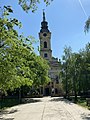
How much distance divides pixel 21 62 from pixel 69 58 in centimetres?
3690

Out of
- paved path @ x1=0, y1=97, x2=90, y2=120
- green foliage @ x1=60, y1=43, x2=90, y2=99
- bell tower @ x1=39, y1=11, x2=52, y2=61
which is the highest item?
bell tower @ x1=39, y1=11, x2=52, y2=61

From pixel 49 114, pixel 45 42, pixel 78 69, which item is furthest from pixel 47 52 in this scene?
pixel 49 114

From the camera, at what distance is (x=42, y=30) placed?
9606cm

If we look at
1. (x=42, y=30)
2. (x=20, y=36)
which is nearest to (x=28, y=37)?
(x=20, y=36)

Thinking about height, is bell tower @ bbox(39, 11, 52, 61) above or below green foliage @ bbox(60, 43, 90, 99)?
above

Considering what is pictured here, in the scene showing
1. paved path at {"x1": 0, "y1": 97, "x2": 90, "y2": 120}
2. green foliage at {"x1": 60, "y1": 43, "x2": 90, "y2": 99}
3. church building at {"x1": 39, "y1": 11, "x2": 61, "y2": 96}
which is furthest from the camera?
church building at {"x1": 39, "y1": 11, "x2": 61, "y2": 96}

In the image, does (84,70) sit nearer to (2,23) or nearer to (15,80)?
(15,80)

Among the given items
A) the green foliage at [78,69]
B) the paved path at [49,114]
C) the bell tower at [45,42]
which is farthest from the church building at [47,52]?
the paved path at [49,114]

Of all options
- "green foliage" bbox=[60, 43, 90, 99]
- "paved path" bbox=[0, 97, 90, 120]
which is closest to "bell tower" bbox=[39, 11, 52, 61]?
"green foliage" bbox=[60, 43, 90, 99]

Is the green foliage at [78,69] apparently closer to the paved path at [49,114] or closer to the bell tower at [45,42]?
the paved path at [49,114]

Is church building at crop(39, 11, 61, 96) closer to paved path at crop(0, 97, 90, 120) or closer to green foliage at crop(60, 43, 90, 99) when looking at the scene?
green foliage at crop(60, 43, 90, 99)

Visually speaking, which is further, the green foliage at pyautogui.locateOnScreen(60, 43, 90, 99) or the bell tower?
the bell tower

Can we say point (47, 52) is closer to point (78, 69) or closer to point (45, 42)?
point (45, 42)

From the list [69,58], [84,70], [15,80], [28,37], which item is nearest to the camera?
[15,80]
